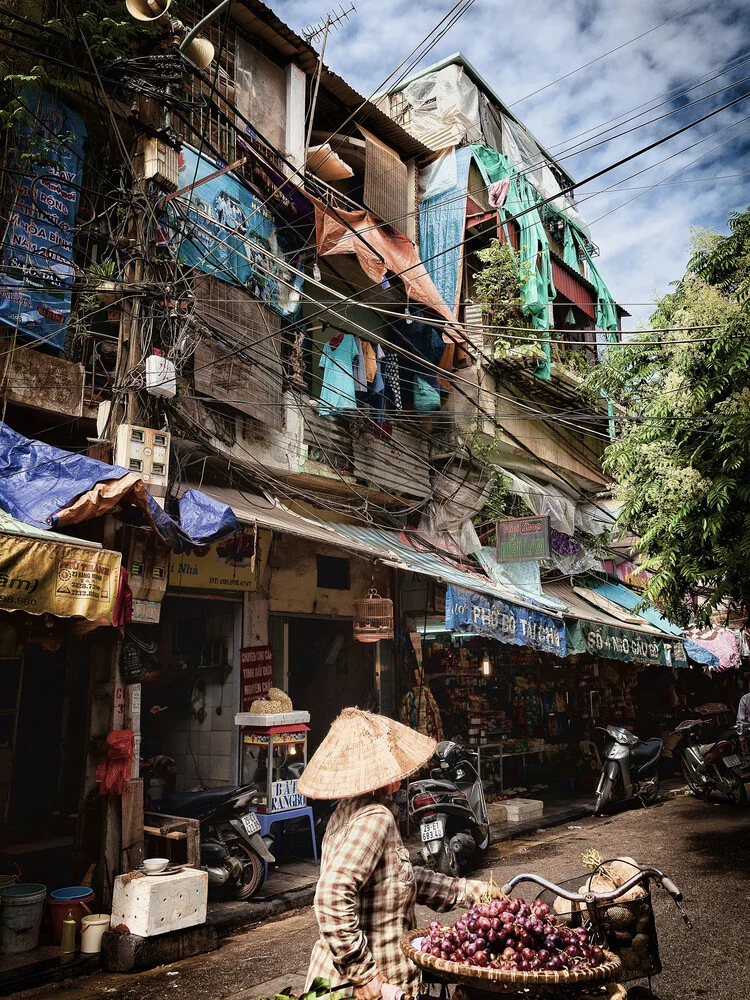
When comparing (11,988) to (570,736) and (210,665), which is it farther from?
(570,736)

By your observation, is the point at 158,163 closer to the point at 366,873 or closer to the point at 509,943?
the point at 366,873

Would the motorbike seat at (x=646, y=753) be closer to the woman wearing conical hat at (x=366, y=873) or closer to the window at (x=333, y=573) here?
the window at (x=333, y=573)

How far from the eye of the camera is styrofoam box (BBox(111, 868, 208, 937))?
224 inches

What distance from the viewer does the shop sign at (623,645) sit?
11.1 metres

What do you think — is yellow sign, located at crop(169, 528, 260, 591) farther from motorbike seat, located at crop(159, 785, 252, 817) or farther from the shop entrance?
motorbike seat, located at crop(159, 785, 252, 817)

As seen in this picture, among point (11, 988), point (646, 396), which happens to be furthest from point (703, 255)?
point (11, 988)

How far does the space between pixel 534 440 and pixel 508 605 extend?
609 centimetres

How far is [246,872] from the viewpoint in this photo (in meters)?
7.24

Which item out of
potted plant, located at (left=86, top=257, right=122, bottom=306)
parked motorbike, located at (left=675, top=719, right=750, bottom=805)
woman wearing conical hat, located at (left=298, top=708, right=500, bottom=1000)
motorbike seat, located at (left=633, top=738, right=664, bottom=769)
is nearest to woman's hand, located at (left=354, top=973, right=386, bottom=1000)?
woman wearing conical hat, located at (left=298, top=708, right=500, bottom=1000)

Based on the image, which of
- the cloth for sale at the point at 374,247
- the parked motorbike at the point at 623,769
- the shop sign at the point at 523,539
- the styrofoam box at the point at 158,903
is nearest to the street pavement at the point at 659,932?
the styrofoam box at the point at 158,903

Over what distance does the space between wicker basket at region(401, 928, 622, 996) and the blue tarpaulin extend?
176 inches

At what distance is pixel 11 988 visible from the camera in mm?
5207

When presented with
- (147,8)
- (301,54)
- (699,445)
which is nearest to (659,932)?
(699,445)

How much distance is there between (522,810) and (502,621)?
141 inches
